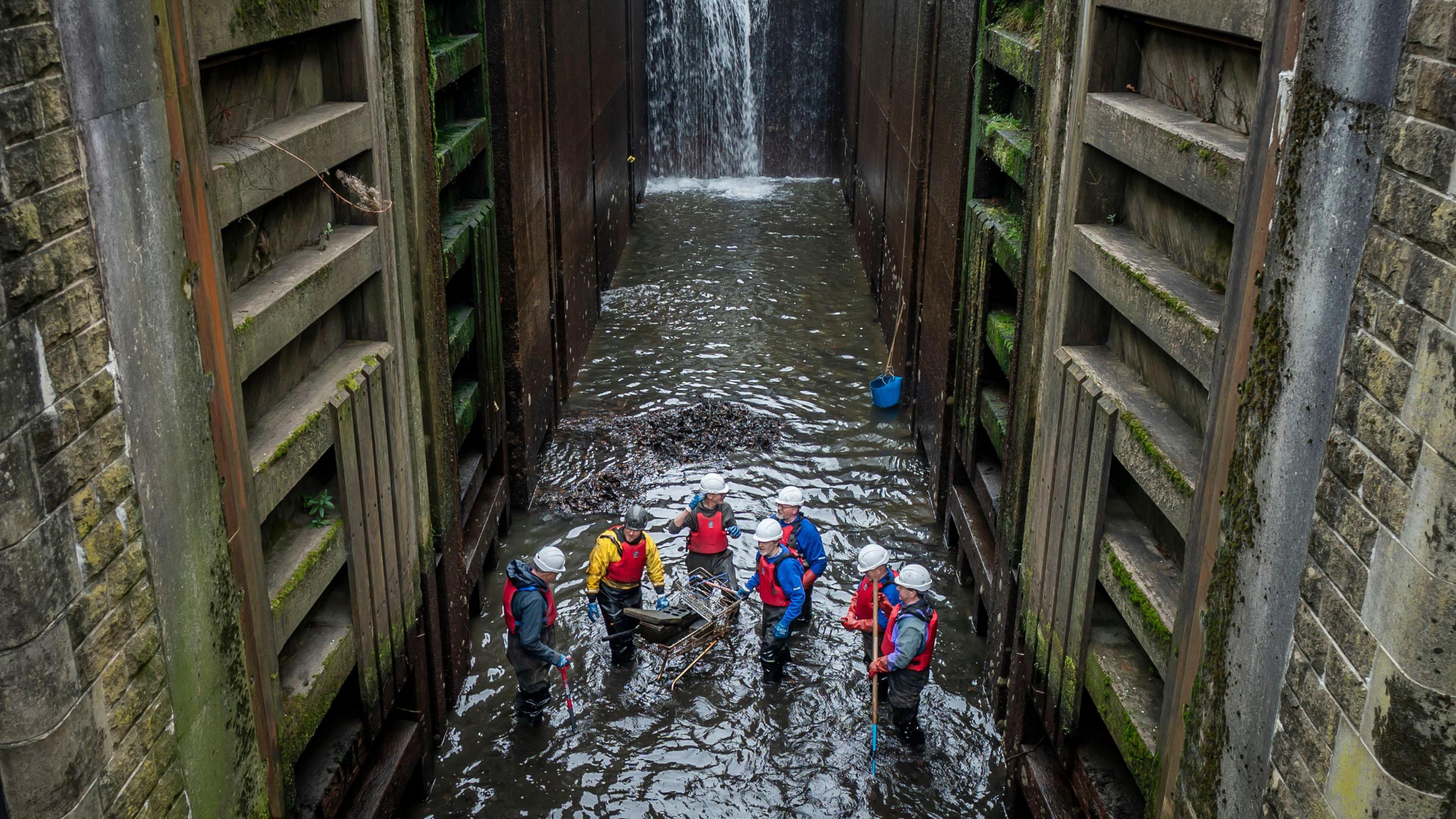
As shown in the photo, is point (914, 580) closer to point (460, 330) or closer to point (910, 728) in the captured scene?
point (910, 728)

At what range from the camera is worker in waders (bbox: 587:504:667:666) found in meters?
8.29

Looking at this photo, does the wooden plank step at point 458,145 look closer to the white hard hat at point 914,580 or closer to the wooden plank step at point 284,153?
the wooden plank step at point 284,153

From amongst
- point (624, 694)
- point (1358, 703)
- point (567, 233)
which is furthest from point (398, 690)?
point (567, 233)

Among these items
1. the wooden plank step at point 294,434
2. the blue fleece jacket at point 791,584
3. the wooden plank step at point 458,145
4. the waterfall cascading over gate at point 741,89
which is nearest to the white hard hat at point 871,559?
the blue fleece jacket at point 791,584

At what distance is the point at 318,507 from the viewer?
5617 mm

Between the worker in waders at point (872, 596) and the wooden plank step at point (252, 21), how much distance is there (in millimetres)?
4522

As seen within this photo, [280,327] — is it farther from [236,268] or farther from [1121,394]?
[1121,394]

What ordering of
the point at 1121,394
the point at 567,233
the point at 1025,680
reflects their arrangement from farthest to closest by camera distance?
1. the point at 567,233
2. the point at 1025,680
3. the point at 1121,394

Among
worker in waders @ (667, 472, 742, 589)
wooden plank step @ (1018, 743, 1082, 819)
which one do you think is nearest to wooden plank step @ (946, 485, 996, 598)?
wooden plank step @ (1018, 743, 1082, 819)

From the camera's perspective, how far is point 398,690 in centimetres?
679

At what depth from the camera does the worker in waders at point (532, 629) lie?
294 inches

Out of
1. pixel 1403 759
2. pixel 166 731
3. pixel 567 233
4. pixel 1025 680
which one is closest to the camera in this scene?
pixel 1403 759

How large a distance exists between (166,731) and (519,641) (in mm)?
3768

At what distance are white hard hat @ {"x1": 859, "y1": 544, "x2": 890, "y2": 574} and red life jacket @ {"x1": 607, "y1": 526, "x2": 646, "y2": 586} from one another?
170 cm
